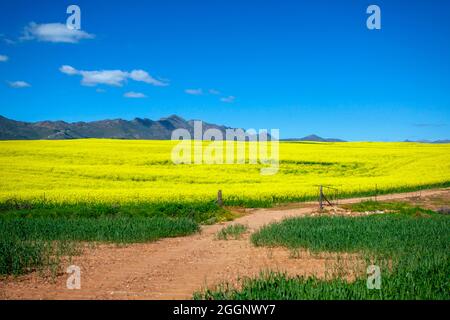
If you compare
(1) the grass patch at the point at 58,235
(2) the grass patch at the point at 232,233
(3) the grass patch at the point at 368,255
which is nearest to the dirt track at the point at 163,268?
(2) the grass patch at the point at 232,233

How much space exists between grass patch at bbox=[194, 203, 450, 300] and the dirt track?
818 mm

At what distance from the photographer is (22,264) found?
10.4 metres

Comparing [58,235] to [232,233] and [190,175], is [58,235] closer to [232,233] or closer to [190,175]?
[232,233]

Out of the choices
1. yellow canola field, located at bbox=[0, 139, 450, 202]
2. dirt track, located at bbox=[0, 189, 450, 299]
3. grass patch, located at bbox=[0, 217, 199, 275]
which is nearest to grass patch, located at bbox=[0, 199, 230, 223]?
yellow canola field, located at bbox=[0, 139, 450, 202]

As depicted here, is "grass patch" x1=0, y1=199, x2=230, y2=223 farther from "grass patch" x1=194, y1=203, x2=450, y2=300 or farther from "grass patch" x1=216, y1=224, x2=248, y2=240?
"grass patch" x1=194, y1=203, x2=450, y2=300

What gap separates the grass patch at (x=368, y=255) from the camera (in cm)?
707

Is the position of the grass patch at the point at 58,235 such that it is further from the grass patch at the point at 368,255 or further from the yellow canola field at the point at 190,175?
the yellow canola field at the point at 190,175

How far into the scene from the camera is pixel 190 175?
34219 millimetres

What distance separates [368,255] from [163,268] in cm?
529

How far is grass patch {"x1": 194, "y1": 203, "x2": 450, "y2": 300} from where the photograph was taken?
7070 millimetres
